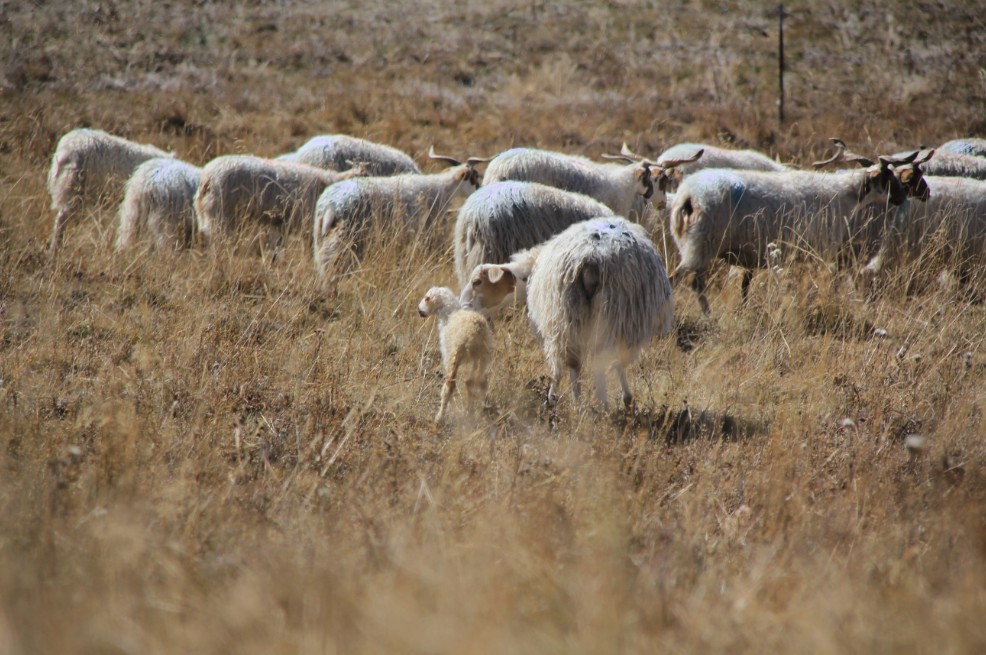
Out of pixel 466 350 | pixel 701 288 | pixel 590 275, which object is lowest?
pixel 701 288

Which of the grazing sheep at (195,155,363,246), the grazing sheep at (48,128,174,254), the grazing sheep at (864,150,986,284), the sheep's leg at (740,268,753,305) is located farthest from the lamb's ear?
the grazing sheep at (48,128,174,254)

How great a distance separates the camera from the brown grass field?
7.27 feet

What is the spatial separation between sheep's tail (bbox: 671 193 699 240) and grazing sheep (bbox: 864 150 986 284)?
1763mm

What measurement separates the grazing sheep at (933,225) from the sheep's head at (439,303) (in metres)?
4.34

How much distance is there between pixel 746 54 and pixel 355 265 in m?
19.1

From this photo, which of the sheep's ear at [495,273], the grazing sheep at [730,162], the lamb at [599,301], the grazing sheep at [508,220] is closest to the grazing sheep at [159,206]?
the grazing sheep at [508,220]

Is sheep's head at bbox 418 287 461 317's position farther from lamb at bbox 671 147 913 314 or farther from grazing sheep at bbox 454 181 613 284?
lamb at bbox 671 147 913 314

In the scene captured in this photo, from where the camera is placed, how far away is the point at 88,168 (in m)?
8.40

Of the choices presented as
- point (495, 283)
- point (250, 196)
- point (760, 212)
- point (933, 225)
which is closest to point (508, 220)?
point (495, 283)

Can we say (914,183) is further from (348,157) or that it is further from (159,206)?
(159,206)

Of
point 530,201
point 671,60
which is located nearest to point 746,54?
point 671,60

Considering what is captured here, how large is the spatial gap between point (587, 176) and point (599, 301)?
3.49 m

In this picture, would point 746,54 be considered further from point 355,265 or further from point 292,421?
point 292,421

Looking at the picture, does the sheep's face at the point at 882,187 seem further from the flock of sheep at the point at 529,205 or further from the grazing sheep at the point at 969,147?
the grazing sheep at the point at 969,147
